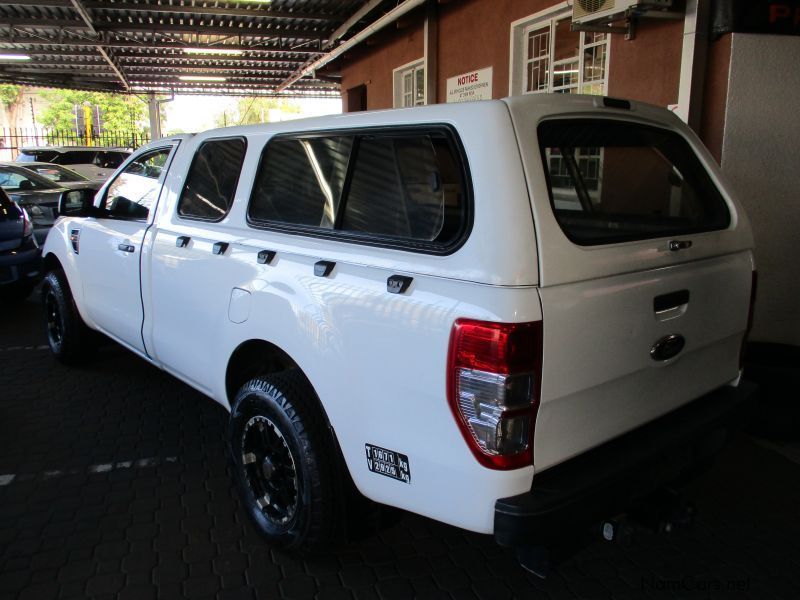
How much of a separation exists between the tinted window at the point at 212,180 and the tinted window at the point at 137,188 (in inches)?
14.8

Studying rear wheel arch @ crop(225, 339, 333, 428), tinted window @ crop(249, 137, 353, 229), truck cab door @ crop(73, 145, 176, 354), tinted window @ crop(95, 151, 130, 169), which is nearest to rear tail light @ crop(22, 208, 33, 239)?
truck cab door @ crop(73, 145, 176, 354)

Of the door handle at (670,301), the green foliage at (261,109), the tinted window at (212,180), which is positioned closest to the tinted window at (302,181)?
the tinted window at (212,180)

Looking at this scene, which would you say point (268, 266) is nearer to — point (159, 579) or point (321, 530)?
point (321, 530)

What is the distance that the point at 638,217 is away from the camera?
3016 millimetres

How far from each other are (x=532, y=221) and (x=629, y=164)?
49.7 inches

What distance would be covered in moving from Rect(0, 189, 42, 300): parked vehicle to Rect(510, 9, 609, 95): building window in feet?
18.8

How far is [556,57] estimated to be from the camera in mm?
7117

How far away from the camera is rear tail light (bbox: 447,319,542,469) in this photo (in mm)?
2045

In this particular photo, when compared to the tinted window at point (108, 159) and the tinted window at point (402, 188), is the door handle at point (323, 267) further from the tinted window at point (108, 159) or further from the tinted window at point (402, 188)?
the tinted window at point (108, 159)

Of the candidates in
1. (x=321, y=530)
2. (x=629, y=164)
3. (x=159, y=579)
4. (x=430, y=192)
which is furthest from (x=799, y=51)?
(x=159, y=579)

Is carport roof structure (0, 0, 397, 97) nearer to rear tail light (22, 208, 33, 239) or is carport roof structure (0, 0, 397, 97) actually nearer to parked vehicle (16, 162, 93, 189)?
parked vehicle (16, 162, 93, 189)

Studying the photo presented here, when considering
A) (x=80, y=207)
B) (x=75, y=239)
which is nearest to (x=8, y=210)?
(x=75, y=239)

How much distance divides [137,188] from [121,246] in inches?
18.3

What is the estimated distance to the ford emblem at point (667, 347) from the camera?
8.17 ft
